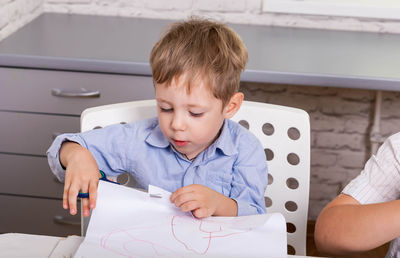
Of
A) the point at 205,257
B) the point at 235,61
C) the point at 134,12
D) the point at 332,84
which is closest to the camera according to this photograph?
the point at 205,257

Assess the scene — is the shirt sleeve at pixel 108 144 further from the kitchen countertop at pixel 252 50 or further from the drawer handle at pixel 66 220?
the drawer handle at pixel 66 220

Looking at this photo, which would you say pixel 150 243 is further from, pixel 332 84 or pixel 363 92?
pixel 363 92

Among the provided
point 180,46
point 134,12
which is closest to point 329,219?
point 180,46

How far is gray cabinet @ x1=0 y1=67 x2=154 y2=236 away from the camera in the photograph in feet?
5.07

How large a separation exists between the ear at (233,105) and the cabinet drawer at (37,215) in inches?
34.8

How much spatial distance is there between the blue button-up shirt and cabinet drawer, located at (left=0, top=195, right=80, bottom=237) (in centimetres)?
75

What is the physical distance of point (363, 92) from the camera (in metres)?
2.04

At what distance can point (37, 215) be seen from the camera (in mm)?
1725

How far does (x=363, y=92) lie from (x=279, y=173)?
109cm

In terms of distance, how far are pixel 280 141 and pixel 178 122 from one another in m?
0.26

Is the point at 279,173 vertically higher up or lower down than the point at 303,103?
higher up

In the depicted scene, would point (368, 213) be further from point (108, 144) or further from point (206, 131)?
point (108, 144)

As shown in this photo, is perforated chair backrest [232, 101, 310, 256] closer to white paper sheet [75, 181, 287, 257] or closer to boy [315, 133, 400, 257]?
boy [315, 133, 400, 257]

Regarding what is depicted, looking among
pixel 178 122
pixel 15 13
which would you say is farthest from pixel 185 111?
pixel 15 13
